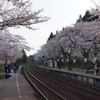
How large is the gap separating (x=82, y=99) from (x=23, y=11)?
19.5 ft

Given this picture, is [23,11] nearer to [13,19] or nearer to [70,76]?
[13,19]

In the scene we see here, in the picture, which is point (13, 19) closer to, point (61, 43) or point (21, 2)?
point (21, 2)

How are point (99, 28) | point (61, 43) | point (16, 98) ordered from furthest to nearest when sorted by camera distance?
point (61, 43) < point (99, 28) < point (16, 98)

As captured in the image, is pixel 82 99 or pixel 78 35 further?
pixel 78 35

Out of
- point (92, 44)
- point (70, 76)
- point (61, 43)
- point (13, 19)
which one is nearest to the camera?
point (13, 19)

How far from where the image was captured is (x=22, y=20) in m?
8.67

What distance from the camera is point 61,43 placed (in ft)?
113

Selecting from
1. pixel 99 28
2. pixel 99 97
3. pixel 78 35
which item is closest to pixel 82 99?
pixel 99 97

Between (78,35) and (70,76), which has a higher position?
(78,35)

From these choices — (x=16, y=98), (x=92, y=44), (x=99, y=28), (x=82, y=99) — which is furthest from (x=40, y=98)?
(x=92, y=44)

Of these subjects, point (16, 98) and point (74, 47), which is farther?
point (74, 47)

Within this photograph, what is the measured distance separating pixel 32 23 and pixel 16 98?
431cm

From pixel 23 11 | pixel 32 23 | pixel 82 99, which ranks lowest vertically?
pixel 82 99

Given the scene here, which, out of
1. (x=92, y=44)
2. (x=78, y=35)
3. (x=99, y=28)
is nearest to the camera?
(x=99, y=28)
